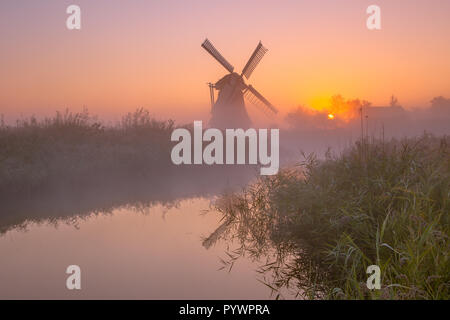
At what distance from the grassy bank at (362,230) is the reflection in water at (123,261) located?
0.56m

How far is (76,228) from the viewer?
8258 millimetres

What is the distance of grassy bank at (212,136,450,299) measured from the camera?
3.85 m

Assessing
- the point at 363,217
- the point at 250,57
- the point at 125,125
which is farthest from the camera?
the point at 250,57

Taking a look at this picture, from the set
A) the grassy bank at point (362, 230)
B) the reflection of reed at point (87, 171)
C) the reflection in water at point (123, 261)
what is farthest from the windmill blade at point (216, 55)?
the grassy bank at point (362, 230)

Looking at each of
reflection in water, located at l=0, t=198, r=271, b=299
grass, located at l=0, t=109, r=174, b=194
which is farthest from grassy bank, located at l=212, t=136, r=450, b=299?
grass, located at l=0, t=109, r=174, b=194

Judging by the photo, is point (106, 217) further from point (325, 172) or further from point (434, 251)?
point (434, 251)

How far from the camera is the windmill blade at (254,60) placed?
26.6 m

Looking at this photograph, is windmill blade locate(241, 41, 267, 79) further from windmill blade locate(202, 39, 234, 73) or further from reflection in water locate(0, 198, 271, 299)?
reflection in water locate(0, 198, 271, 299)

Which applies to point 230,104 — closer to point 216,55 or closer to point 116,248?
point 216,55

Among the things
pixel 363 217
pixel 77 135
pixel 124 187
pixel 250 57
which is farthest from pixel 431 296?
pixel 250 57

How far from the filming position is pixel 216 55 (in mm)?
27000

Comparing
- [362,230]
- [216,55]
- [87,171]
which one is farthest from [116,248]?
[216,55]
